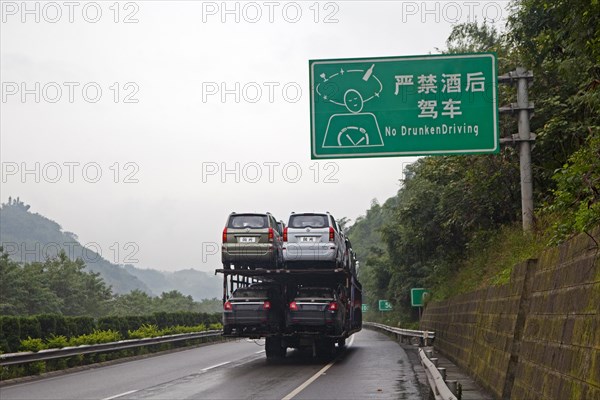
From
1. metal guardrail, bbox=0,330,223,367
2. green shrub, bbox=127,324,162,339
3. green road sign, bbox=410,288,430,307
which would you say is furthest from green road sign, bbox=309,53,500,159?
green road sign, bbox=410,288,430,307

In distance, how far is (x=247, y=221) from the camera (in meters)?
23.1

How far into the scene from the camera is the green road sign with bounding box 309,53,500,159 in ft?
58.0

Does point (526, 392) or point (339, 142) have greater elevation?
point (339, 142)

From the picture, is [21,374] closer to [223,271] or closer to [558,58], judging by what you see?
[223,271]

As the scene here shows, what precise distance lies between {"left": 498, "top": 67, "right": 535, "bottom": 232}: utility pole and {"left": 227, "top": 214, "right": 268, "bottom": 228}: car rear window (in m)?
8.13

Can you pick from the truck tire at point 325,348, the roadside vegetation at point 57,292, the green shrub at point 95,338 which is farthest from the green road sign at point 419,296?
the roadside vegetation at point 57,292

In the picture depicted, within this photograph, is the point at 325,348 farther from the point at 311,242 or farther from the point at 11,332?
the point at 11,332

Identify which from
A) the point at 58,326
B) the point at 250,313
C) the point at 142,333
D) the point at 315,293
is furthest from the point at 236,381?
the point at 142,333

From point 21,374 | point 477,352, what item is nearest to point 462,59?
point 477,352

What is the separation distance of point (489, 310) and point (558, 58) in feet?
32.7

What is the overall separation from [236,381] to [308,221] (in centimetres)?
706

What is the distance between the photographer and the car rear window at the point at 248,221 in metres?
23.0

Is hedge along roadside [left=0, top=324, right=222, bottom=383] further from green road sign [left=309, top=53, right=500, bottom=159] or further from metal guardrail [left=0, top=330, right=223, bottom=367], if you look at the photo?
green road sign [left=309, top=53, right=500, bottom=159]

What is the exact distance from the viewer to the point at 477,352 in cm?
1584
